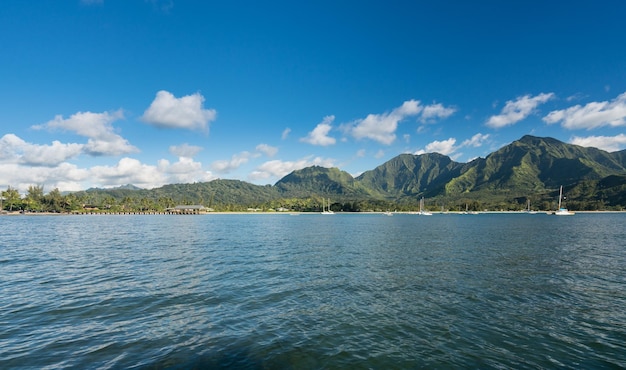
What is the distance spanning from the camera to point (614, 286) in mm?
26047

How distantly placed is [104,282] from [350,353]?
82.0 feet

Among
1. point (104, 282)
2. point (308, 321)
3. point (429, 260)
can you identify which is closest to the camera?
point (308, 321)

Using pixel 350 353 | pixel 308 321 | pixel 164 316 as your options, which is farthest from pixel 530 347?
pixel 164 316

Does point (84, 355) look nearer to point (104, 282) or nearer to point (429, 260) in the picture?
point (104, 282)

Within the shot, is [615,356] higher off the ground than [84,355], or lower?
higher

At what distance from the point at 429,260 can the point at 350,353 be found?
2863 centimetres

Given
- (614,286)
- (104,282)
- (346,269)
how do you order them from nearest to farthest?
(614,286)
(104,282)
(346,269)

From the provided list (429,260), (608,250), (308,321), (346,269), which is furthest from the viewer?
(608,250)

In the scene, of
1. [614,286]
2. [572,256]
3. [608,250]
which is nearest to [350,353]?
[614,286]

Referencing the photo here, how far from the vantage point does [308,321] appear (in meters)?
18.3

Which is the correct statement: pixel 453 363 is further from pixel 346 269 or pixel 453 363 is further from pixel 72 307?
pixel 72 307

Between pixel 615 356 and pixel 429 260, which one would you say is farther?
pixel 429 260

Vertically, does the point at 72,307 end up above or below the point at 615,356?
below

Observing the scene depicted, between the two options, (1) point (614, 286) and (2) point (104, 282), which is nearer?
(1) point (614, 286)
